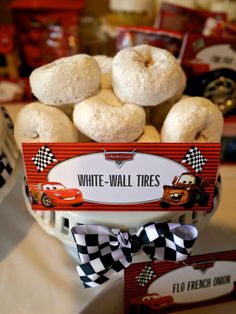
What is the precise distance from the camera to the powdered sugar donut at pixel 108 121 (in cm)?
37

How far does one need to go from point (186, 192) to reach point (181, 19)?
1.76 ft

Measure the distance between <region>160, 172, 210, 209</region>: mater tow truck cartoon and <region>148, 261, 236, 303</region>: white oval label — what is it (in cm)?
10

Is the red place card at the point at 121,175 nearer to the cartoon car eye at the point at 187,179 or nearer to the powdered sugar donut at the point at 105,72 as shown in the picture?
the cartoon car eye at the point at 187,179

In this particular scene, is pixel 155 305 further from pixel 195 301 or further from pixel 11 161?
pixel 11 161

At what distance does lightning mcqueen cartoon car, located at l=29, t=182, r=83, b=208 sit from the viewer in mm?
367

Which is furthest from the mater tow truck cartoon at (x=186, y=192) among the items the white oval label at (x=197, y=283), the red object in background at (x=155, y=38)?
the red object in background at (x=155, y=38)

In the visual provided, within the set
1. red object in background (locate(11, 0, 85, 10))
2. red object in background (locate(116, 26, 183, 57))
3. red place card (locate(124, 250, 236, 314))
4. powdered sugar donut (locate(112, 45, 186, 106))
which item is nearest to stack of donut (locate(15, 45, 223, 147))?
powdered sugar donut (locate(112, 45, 186, 106))

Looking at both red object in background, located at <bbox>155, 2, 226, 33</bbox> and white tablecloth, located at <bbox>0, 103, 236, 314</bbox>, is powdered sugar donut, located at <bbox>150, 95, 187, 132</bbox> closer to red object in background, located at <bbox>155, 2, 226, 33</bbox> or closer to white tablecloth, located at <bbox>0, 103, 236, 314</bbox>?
white tablecloth, located at <bbox>0, 103, 236, 314</bbox>

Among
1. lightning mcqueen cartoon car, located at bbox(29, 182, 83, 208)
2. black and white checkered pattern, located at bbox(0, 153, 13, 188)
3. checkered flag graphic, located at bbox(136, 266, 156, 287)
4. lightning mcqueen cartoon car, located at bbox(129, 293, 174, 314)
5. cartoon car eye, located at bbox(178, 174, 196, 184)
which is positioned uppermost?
cartoon car eye, located at bbox(178, 174, 196, 184)

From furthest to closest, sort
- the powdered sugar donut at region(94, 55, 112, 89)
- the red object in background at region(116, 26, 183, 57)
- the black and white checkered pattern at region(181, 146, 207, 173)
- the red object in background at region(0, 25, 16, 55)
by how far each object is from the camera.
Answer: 1. the red object in background at region(0, 25, 16, 55)
2. the red object in background at region(116, 26, 183, 57)
3. the powdered sugar donut at region(94, 55, 112, 89)
4. the black and white checkered pattern at region(181, 146, 207, 173)

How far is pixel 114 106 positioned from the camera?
39cm

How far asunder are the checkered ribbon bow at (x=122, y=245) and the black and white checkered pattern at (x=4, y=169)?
12 cm

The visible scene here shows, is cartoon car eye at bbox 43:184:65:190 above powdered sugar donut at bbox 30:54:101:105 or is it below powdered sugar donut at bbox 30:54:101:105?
below

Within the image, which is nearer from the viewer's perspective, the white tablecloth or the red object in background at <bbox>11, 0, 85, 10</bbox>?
the white tablecloth
